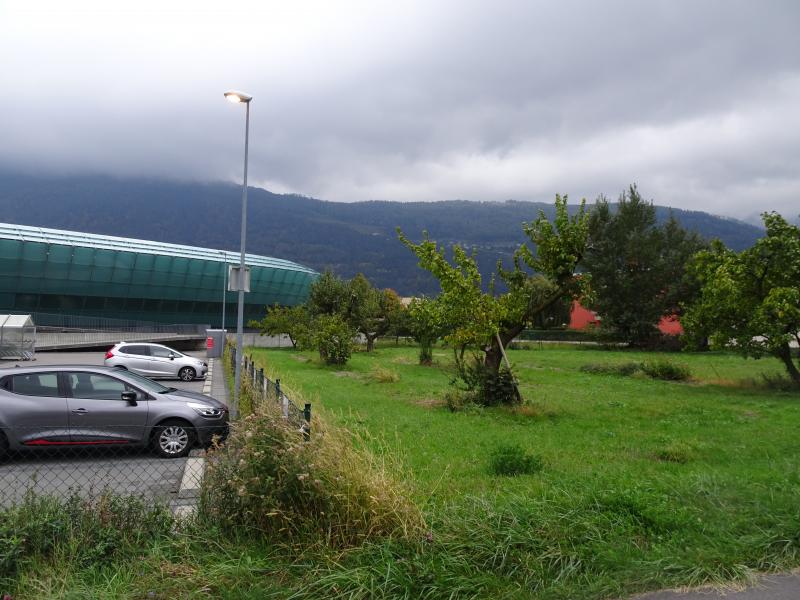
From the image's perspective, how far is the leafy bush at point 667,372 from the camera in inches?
1030

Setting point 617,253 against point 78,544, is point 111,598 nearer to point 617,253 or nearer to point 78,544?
point 78,544

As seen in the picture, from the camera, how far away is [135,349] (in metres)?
25.5

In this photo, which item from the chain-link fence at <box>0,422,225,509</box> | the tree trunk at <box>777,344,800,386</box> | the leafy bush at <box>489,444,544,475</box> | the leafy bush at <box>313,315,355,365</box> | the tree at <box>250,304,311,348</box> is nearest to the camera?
the leafy bush at <box>489,444,544,475</box>

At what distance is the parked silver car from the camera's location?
2450 cm

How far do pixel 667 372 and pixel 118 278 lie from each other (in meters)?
53.6

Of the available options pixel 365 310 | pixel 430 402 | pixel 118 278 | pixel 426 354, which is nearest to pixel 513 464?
pixel 430 402

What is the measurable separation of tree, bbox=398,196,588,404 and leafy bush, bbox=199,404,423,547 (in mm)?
10487

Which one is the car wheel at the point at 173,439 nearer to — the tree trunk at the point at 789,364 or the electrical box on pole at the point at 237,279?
the electrical box on pole at the point at 237,279

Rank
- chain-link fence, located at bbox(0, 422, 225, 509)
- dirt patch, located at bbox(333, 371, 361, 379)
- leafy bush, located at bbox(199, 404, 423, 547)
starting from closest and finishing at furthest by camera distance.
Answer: leafy bush, located at bbox(199, 404, 423, 547)
chain-link fence, located at bbox(0, 422, 225, 509)
dirt patch, located at bbox(333, 371, 361, 379)

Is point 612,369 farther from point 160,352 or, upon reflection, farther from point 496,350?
point 160,352

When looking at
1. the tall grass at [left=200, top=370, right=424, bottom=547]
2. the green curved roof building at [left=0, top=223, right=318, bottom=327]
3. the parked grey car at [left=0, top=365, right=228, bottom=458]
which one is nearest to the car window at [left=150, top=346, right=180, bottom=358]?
the parked grey car at [left=0, top=365, right=228, bottom=458]

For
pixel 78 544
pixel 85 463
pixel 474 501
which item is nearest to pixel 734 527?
pixel 474 501

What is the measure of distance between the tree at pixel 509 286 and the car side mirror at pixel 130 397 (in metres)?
8.10

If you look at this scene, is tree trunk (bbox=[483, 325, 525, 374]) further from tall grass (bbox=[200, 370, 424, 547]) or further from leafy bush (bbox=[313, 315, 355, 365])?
leafy bush (bbox=[313, 315, 355, 365])
